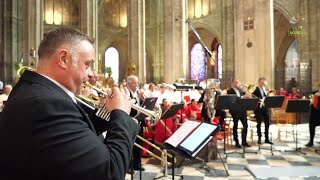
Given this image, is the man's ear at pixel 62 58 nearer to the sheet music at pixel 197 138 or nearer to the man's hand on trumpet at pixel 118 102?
the man's hand on trumpet at pixel 118 102

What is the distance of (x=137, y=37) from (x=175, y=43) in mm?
2977

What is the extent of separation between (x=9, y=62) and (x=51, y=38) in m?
30.0

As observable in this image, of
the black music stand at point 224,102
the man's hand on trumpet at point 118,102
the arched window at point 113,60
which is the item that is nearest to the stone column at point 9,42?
the arched window at point 113,60

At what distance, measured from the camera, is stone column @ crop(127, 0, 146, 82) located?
2303cm

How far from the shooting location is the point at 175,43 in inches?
875

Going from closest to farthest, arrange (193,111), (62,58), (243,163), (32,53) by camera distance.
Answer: (62,58)
(243,163)
(193,111)
(32,53)

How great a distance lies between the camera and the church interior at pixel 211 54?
7824mm

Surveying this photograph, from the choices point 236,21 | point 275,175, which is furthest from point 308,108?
point 236,21

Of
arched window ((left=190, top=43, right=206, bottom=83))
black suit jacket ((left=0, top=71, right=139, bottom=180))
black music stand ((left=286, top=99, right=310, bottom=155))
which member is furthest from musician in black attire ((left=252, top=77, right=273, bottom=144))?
arched window ((left=190, top=43, right=206, bottom=83))

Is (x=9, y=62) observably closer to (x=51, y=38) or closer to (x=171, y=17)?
(x=171, y=17)

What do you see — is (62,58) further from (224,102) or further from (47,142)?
(224,102)

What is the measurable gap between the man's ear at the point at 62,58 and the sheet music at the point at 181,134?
3.60 metres

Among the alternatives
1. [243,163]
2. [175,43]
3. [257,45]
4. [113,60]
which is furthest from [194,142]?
[113,60]

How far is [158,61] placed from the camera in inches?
1339
